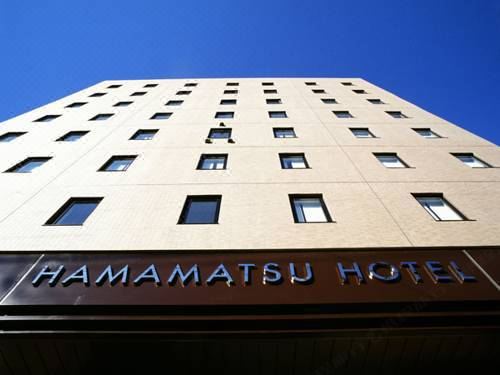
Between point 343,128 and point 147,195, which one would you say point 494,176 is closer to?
point 343,128

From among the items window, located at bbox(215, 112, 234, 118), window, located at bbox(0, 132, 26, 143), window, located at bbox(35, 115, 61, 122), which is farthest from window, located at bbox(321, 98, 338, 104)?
window, located at bbox(0, 132, 26, 143)

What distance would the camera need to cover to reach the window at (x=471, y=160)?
10492mm

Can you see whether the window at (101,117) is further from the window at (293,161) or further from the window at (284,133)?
the window at (293,161)

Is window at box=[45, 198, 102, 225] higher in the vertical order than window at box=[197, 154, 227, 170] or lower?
lower

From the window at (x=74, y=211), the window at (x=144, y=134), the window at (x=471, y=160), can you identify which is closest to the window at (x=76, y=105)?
the window at (x=144, y=134)

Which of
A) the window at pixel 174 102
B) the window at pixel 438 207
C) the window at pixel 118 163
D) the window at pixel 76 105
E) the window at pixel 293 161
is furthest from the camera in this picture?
the window at pixel 174 102

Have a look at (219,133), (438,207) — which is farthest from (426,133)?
(219,133)

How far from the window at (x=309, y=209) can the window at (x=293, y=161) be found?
182 cm

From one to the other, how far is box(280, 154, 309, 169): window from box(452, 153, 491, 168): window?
6.11 metres

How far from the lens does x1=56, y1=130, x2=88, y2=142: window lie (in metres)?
12.4

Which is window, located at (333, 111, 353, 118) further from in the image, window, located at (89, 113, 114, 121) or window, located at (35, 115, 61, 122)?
window, located at (35, 115, 61, 122)

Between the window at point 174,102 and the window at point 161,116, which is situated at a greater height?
the window at point 174,102

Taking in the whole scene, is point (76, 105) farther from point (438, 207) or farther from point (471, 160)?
point (471, 160)

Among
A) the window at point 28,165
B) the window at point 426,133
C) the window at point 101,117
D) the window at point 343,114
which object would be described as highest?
the window at point 343,114
